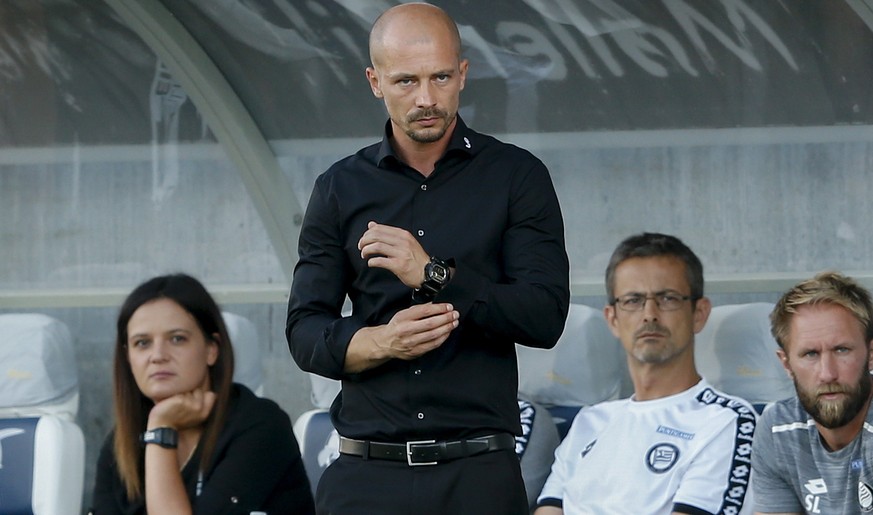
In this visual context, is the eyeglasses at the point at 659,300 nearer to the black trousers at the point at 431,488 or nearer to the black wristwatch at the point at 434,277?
the black trousers at the point at 431,488

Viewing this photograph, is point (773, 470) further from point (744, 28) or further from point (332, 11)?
point (332, 11)

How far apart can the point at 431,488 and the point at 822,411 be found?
1.43 meters

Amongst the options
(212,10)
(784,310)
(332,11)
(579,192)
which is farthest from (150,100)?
(784,310)

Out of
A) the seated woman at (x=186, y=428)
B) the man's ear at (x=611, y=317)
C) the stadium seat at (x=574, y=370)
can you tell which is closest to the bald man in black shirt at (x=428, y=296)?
the seated woman at (x=186, y=428)

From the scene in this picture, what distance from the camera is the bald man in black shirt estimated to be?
2584mm

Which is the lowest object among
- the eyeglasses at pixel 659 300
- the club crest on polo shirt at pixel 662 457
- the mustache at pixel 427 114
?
the club crest on polo shirt at pixel 662 457

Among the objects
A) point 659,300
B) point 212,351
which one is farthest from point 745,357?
point 212,351

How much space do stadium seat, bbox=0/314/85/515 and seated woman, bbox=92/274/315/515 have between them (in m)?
0.62

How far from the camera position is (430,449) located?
2.63 metres

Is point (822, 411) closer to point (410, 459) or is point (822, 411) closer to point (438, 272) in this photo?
point (410, 459)

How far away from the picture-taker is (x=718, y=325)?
459 centimetres

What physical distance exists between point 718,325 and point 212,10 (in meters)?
2.29

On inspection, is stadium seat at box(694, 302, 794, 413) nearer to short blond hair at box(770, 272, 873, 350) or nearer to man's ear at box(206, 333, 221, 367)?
short blond hair at box(770, 272, 873, 350)

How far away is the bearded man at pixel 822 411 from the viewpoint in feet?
11.8
